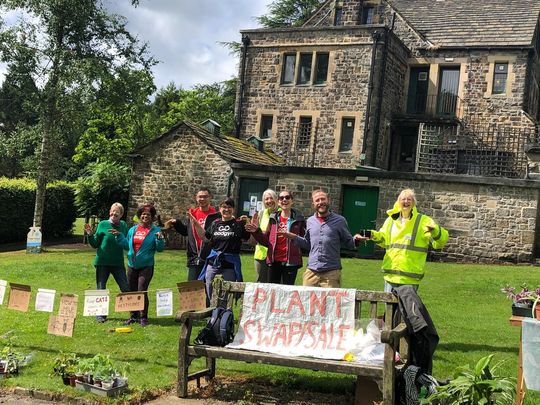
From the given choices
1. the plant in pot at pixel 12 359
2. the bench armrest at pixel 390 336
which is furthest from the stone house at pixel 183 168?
the bench armrest at pixel 390 336

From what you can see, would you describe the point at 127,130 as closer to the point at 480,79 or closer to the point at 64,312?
the point at 480,79

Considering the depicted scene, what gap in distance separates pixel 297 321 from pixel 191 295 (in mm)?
1480

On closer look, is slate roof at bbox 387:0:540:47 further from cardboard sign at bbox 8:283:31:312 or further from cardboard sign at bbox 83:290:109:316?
cardboard sign at bbox 8:283:31:312

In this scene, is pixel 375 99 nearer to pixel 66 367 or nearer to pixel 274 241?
pixel 274 241

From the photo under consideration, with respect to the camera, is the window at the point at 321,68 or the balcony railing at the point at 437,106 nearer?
the window at the point at 321,68

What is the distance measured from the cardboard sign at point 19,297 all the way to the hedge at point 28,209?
1902cm

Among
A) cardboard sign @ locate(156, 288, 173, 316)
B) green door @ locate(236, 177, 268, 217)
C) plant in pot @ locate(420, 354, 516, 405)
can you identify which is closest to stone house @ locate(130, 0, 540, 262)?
green door @ locate(236, 177, 268, 217)

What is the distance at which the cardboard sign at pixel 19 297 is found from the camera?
Answer: 761 cm

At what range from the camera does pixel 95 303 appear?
7.54 meters

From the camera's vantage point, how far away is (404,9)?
35.1 metres

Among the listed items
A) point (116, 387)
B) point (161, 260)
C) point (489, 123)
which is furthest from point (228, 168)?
point (116, 387)

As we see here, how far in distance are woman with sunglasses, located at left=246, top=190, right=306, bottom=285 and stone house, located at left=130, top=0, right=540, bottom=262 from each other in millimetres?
13918

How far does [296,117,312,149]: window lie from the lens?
28984 millimetres

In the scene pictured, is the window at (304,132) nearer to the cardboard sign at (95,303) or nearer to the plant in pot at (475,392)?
the cardboard sign at (95,303)
